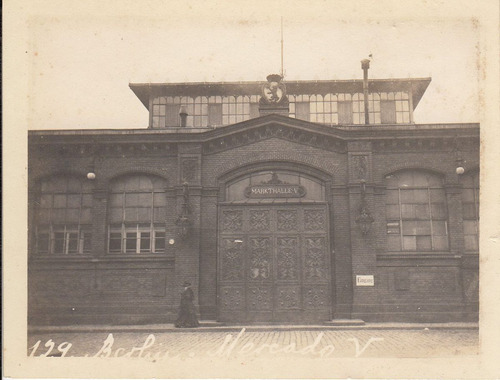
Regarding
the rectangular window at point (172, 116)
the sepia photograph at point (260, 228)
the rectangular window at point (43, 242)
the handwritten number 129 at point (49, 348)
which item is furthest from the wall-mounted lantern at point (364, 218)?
the rectangular window at point (43, 242)

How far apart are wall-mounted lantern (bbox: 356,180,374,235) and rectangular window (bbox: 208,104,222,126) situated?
7621 mm

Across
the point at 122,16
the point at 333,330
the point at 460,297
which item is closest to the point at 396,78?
the point at 460,297

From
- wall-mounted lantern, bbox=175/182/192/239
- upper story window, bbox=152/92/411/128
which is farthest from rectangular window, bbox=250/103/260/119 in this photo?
wall-mounted lantern, bbox=175/182/192/239

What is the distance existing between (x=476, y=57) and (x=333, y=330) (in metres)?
8.47

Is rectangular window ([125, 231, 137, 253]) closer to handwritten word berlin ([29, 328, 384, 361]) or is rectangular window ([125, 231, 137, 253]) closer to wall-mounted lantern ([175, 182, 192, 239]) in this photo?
wall-mounted lantern ([175, 182, 192, 239])

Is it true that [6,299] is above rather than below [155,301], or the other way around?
above

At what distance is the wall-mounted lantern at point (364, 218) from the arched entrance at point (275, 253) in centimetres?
107

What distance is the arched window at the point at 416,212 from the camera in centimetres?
1489

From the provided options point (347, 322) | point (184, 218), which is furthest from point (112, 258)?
point (347, 322)

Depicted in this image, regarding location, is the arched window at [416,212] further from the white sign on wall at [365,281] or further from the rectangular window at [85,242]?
the rectangular window at [85,242]

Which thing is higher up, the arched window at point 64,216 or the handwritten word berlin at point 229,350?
the arched window at point 64,216

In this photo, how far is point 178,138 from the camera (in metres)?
15.4

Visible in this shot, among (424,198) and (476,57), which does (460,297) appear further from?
(476,57)

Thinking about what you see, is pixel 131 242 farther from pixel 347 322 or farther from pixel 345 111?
pixel 345 111
